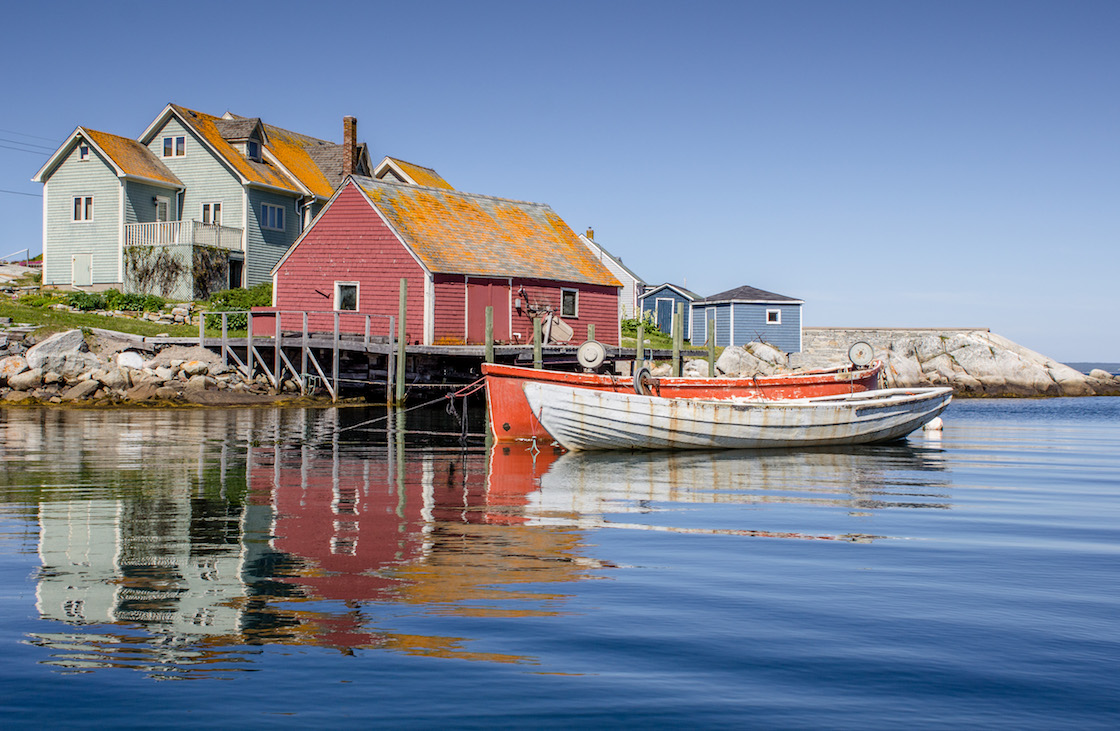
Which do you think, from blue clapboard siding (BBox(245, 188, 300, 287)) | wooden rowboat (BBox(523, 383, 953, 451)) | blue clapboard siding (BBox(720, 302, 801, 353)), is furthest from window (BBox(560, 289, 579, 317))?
blue clapboard siding (BBox(720, 302, 801, 353))

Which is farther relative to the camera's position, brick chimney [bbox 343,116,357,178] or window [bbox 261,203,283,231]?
window [bbox 261,203,283,231]

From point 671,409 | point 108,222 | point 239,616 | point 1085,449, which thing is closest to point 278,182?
point 108,222

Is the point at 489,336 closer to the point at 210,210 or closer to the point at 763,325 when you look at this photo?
the point at 210,210

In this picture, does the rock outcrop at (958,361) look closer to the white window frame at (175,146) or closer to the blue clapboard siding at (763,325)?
the blue clapboard siding at (763,325)

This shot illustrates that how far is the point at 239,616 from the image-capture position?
241 inches

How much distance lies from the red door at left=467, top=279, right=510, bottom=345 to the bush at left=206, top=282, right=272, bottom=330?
9.65 meters

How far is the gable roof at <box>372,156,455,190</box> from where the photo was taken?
50438 mm

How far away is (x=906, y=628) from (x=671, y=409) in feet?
39.5

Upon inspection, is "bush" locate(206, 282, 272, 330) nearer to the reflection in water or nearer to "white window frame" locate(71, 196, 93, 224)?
"white window frame" locate(71, 196, 93, 224)

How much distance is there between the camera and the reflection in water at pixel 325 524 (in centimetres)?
588

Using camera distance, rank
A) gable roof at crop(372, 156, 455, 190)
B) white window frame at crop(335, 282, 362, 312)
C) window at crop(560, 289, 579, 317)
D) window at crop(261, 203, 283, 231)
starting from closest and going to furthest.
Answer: white window frame at crop(335, 282, 362, 312) → window at crop(560, 289, 579, 317) → window at crop(261, 203, 283, 231) → gable roof at crop(372, 156, 455, 190)

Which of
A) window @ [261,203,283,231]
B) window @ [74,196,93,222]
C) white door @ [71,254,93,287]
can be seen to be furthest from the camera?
window @ [261,203,283,231]

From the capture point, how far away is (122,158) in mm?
43688

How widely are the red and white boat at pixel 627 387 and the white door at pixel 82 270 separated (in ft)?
99.6
